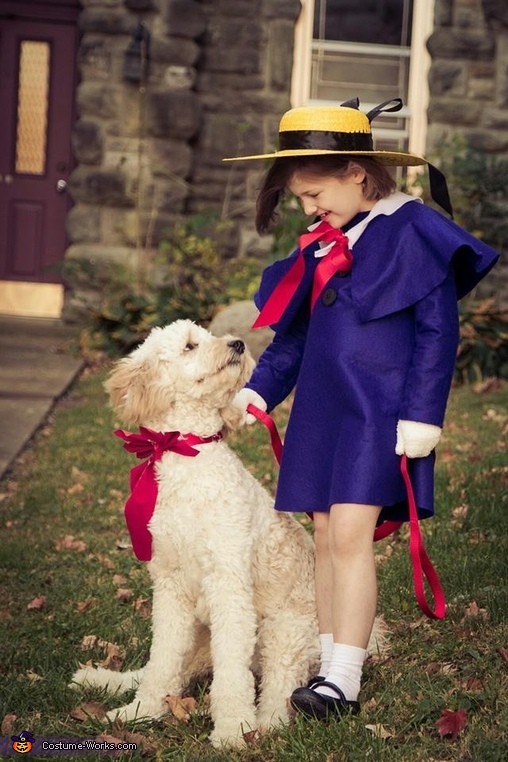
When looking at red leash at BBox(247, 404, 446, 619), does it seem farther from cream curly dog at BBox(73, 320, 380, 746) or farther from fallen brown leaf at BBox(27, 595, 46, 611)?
fallen brown leaf at BBox(27, 595, 46, 611)

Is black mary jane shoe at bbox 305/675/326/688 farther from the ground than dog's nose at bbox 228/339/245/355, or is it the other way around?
dog's nose at bbox 228/339/245/355

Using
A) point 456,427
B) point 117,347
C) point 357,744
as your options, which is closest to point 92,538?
point 357,744

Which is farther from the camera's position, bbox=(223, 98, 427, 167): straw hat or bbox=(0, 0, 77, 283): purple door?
bbox=(0, 0, 77, 283): purple door

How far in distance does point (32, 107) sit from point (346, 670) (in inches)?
370

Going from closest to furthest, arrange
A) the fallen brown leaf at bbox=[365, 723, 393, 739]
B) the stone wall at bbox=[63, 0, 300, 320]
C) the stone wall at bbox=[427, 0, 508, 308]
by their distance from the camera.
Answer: the fallen brown leaf at bbox=[365, 723, 393, 739]
the stone wall at bbox=[63, 0, 300, 320]
the stone wall at bbox=[427, 0, 508, 308]

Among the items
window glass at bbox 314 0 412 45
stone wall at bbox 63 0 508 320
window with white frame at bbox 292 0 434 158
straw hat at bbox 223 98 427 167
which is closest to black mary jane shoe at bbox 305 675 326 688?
straw hat at bbox 223 98 427 167

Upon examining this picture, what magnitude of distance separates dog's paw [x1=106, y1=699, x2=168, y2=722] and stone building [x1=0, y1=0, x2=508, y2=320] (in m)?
7.29

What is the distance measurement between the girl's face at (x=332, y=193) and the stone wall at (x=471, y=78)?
23.8ft

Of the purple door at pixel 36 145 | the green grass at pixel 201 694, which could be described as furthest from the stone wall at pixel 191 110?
the green grass at pixel 201 694

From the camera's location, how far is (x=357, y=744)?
3053mm

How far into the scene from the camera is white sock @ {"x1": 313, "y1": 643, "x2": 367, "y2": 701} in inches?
127

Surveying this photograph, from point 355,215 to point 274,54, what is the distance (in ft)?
24.9

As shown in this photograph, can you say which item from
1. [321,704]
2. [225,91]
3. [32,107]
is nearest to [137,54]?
[225,91]

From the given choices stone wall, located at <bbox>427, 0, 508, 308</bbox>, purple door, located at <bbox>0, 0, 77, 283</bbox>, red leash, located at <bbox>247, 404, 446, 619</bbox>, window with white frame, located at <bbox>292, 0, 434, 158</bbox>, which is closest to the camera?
red leash, located at <bbox>247, 404, 446, 619</bbox>
